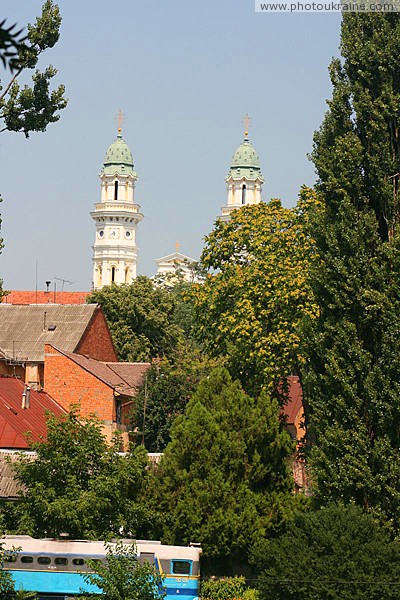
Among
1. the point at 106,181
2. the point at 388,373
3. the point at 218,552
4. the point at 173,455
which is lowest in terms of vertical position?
the point at 218,552

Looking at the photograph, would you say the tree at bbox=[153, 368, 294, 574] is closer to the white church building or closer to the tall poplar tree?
the tall poplar tree

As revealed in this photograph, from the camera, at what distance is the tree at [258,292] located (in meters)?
38.0

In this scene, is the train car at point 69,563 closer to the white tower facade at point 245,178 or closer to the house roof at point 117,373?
the house roof at point 117,373

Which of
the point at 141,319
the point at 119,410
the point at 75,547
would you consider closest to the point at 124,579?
the point at 75,547

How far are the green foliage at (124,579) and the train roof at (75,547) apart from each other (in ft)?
4.11

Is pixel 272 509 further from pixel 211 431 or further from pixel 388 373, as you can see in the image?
pixel 388 373

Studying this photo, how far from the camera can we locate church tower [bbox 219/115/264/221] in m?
192

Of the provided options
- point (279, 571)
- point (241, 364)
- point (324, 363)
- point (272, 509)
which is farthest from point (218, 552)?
point (241, 364)

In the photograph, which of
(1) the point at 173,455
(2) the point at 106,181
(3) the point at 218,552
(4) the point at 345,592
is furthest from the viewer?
(2) the point at 106,181

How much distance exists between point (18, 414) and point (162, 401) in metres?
9.51

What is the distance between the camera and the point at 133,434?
45.0 meters

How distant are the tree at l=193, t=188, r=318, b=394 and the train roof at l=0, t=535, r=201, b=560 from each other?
436 inches

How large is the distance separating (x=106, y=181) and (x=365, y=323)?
16876 cm

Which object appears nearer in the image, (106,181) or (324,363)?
(324,363)
